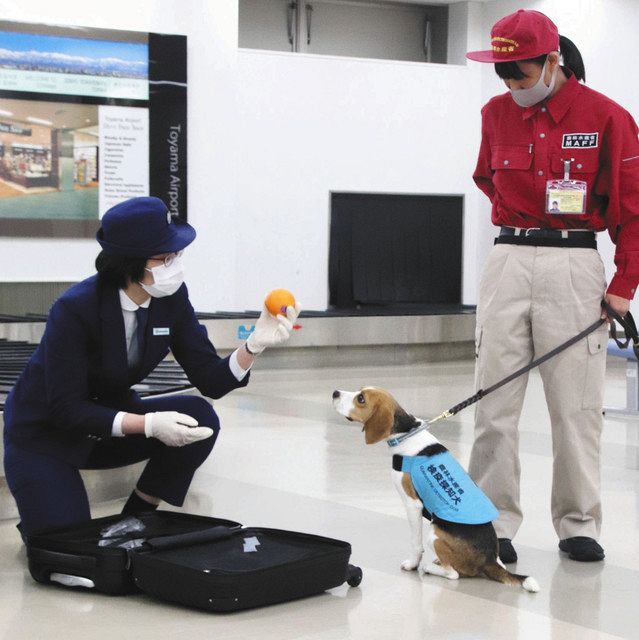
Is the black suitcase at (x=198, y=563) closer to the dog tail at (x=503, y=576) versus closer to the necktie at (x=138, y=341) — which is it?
the dog tail at (x=503, y=576)

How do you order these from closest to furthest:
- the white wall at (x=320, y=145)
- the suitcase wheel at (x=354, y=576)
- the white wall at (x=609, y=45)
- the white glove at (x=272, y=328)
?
the suitcase wheel at (x=354, y=576)
the white glove at (x=272, y=328)
the white wall at (x=320, y=145)
the white wall at (x=609, y=45)

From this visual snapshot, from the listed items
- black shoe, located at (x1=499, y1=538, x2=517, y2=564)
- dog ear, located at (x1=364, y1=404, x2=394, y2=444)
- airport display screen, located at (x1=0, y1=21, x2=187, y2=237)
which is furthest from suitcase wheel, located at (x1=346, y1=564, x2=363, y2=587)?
airport display screen, located at (x1=0, y1=21, x2=187, y2=237)

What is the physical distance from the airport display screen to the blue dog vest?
7733 millimetres

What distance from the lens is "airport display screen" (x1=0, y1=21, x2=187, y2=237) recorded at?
35.5 feet

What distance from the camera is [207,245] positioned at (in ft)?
38.5

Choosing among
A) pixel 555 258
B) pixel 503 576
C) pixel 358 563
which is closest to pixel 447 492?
pixel 503 576

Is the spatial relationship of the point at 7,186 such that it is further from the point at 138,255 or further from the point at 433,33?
the point at 138,255

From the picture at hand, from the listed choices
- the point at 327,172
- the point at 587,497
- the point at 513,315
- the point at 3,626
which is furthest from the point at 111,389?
the point at 327,172

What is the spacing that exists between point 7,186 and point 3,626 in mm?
7922

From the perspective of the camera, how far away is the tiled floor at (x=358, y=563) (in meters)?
3.48

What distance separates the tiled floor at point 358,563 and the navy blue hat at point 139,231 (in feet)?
3.65

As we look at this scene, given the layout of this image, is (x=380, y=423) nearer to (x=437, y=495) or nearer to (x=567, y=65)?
(x=437, y=495)

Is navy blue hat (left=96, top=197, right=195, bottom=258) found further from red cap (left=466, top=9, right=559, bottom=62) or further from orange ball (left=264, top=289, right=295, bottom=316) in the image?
red cap (left=466, top=9, right=559, bottom=62)

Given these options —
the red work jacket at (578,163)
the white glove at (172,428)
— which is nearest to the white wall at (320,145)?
the red work jacket at (578,163)
